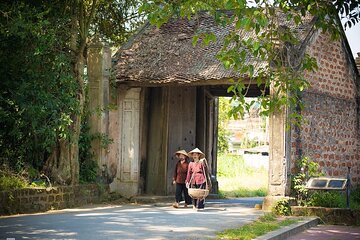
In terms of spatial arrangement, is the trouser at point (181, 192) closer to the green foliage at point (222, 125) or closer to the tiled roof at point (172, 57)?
the tiled roof at point (172, 57)

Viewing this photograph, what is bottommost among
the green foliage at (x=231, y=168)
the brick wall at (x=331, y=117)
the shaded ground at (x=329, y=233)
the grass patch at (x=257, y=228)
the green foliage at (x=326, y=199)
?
the shaded ground at (x=329, y=233)

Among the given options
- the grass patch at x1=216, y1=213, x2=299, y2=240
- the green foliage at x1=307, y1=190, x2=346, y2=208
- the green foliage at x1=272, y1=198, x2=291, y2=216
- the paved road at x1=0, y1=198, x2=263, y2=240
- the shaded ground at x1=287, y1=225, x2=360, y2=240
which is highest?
→ the green foliage at x1=307, y1=190, x2=346, y2=208

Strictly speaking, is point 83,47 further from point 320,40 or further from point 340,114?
point 340,114

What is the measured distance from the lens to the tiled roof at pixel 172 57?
669 inches

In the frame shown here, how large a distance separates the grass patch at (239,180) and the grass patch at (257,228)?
6.70 metres

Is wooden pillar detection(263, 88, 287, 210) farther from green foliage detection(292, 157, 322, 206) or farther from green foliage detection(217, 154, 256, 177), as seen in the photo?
green foliage detection(217, 154, 256, 177)

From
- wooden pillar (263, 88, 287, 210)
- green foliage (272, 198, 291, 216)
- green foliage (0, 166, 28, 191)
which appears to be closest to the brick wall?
wooden pillar (263, 88, 287, 210)

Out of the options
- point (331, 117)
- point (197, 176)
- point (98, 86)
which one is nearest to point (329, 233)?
point (197, 176)

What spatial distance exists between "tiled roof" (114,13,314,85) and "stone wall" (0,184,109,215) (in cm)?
314

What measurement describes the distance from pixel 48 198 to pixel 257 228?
5.04 metres

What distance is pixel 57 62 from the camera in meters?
15.1

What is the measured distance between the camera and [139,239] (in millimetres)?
10266

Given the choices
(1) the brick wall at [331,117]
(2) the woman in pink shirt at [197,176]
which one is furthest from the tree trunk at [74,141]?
(1) the brick wall at [331,117]

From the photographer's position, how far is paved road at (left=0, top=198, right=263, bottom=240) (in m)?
10.6
